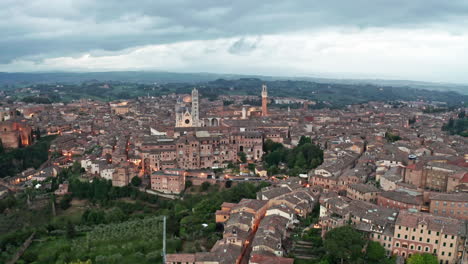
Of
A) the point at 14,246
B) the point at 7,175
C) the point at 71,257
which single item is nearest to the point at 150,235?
the point at 71,257

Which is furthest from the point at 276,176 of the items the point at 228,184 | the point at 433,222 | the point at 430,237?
the point at 430,237

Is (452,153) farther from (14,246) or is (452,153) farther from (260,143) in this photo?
(14,246)

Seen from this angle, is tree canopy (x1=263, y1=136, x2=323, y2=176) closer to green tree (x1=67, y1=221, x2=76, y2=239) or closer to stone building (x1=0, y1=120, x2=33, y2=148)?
green tree (x1=67, y1=221, x2=76, y2=239)

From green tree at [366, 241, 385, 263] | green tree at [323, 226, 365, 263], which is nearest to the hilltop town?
green tree at [366, 241, 385, 263]

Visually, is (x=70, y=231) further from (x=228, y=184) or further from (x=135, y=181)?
(x=228, y=184)

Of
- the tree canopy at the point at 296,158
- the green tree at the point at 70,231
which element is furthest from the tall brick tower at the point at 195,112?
the green tree at the point at 70,231
